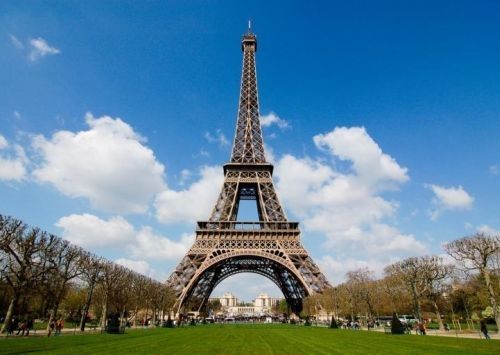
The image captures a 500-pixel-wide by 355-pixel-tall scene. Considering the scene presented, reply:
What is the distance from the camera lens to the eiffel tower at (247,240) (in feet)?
187

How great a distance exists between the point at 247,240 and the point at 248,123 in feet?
76.0

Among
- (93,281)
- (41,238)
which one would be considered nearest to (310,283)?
(93,281)

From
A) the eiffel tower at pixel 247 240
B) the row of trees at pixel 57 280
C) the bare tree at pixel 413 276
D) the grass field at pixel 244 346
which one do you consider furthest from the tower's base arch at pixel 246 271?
the grass field at pixel 244 346

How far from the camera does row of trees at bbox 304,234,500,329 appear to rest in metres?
40.4

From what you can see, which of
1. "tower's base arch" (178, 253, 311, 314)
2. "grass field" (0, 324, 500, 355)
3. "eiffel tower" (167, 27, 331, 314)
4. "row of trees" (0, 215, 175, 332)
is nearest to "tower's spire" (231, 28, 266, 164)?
"eiffel tower" (167, 27, 331, 314)

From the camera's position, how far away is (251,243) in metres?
60.4

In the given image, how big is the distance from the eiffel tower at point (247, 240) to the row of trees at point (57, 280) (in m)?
5.25

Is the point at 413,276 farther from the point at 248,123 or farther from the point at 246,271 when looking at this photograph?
the point at 248,123

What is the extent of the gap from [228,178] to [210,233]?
1103cm

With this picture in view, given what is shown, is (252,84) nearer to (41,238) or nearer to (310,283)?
(310,283)

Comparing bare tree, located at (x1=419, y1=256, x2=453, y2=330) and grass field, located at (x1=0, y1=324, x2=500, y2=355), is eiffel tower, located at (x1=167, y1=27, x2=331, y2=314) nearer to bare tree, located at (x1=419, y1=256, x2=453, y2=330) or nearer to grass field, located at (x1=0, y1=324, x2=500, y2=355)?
bare tree, located at (x1=419, y1=256, x2=453, y2=330)

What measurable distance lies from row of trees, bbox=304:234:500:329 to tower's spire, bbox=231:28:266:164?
87.6 ft

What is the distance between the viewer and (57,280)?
4091 cm

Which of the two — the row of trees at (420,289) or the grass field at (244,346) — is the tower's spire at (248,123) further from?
the grass field at (244,346)
